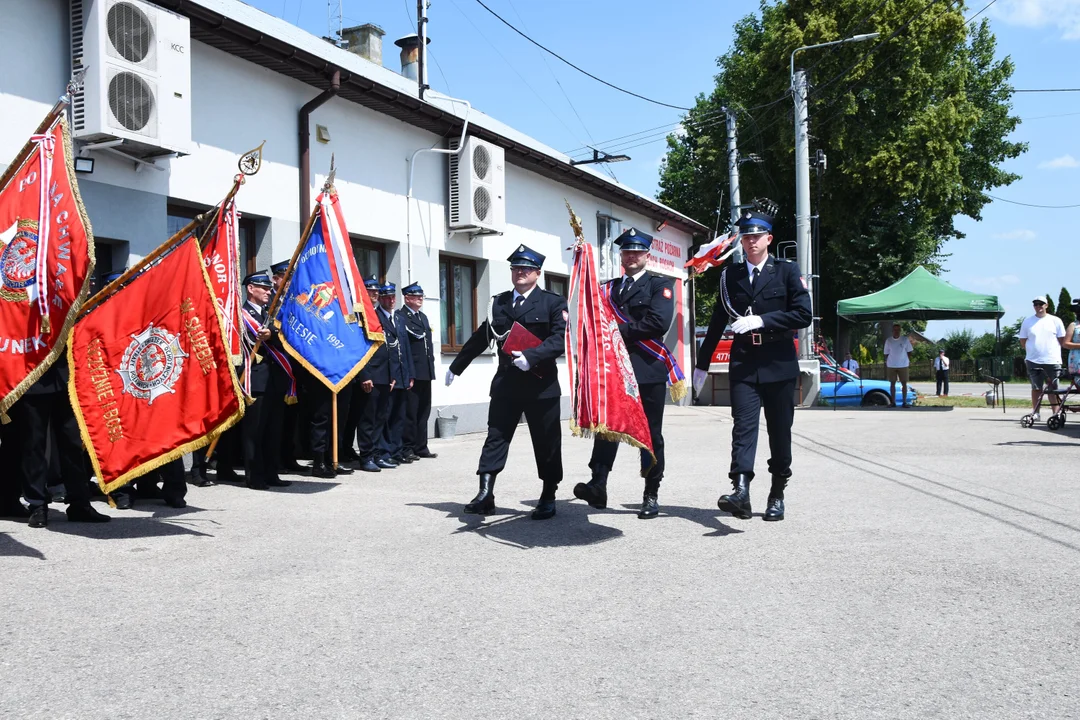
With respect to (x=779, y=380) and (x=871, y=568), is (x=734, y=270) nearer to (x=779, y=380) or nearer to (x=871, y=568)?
(x=779, y=380)

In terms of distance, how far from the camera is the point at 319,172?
12.7 m

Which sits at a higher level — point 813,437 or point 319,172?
point 319,172

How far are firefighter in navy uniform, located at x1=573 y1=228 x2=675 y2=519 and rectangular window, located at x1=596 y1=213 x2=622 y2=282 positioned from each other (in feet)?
47.7

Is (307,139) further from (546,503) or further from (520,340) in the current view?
(546,503)

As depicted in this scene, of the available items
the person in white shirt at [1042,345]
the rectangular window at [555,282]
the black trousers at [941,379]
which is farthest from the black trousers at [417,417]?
the black trousers at [941,379]

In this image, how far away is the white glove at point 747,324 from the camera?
6.73 metres

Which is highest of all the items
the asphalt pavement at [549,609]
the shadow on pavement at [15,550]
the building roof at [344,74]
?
the building roof at [344,74]

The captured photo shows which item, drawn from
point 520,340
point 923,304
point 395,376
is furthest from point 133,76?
point 923,304

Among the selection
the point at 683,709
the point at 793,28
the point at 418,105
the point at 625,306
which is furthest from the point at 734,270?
the point at 793,28

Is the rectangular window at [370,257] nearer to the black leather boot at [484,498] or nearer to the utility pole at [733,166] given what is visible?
the black leather boot at [484,498]

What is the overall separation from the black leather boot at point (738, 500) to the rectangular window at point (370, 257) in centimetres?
799

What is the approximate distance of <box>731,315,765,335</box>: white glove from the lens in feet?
22.1

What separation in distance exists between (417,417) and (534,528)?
5.08 metres

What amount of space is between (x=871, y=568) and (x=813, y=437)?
9.13 metres
